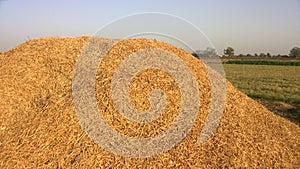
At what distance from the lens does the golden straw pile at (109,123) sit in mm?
3230

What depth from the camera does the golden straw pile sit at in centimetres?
323

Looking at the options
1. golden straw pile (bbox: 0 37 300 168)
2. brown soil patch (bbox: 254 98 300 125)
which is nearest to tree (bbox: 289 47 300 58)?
brown soil patch (bbox: 254 98 300 125)

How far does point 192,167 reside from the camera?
3133 millimetres

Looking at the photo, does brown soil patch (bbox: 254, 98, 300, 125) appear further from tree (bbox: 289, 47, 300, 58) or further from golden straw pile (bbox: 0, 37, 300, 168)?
tree (bbox: 289, 47, 300, 58)

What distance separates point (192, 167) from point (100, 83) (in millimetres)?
1498

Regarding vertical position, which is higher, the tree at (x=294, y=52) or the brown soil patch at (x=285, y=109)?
the tree at (x=294, y=52)

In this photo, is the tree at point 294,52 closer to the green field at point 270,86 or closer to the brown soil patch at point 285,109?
the green field at point 270,86

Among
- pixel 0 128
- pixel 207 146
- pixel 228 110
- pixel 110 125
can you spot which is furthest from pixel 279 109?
pixel 0 128

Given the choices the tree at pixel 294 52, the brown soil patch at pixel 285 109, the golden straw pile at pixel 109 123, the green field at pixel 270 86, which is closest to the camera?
the golden straw pile at pixel 109 123

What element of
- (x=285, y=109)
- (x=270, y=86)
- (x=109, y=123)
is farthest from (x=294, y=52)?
(x=109, y=123)

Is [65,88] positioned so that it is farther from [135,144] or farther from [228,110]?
[228,110]

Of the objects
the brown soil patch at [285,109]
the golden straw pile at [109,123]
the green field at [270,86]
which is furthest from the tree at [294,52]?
the golden straw pile at [109,123]

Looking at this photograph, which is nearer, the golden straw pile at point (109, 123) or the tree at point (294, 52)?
the golden straw pile at point (109, 123)

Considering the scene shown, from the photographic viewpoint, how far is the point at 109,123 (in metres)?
3.41
